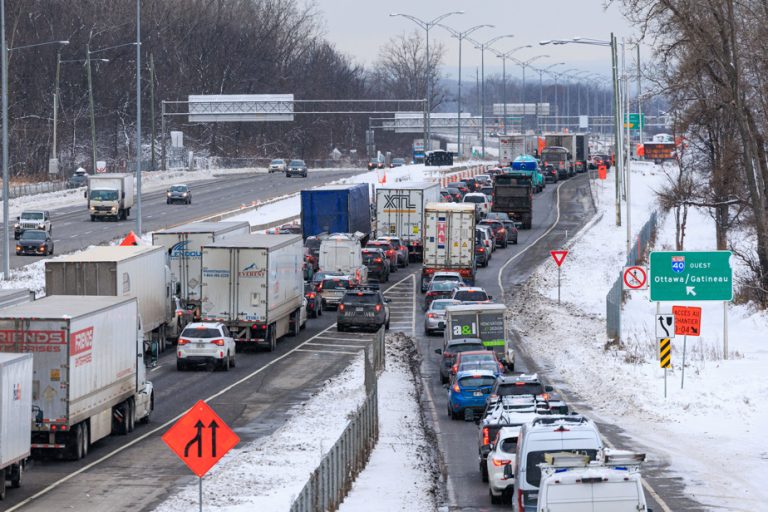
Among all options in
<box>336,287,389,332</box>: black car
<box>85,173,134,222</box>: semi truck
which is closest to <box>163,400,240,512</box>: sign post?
<box>336,287,389,332</box>: black car

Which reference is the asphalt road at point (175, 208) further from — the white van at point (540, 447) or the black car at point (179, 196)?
Answer: the white van at point (540, 447)

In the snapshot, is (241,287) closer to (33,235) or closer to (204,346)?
(204,346)

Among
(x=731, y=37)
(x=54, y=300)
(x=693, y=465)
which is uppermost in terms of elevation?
(x=731, y=37)

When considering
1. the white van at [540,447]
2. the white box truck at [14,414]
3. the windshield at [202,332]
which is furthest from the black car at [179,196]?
the white van at [540,447]

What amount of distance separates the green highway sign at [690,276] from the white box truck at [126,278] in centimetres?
1413

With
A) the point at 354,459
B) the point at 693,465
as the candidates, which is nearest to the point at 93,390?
the point at 354,459

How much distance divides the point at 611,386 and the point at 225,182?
8720 centimetres

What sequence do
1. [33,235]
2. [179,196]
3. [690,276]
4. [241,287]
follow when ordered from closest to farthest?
[690,276] → [241,287] → [33,235] → [179,196]

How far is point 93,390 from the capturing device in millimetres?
28281

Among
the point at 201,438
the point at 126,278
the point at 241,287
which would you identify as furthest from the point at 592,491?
the point at 241,287

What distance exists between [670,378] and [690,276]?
3236mm

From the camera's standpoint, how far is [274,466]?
2638cm

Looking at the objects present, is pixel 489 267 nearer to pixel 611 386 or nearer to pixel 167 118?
pixel 611 386

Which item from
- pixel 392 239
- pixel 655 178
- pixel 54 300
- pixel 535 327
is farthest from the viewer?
pixel 655 178
